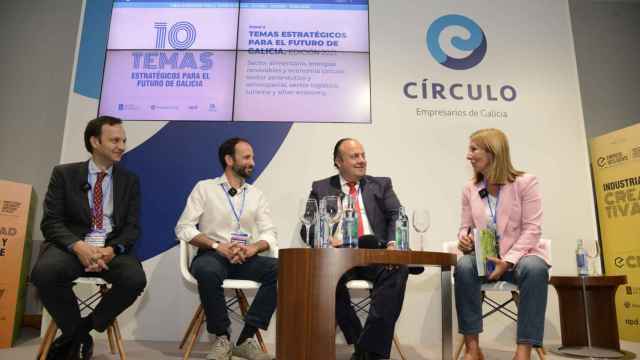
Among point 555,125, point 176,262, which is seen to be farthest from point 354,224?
point 555,125

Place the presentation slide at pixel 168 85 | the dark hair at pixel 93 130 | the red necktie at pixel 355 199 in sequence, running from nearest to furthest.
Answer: the dark hair at pixel 93 130 < the red necktie at pixel 355 199 < the presentation slide at pixel 168 85

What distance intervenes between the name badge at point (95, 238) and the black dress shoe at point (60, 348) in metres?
0.56

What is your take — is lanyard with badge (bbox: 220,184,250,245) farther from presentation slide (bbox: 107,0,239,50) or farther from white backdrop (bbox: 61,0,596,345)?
presentation slide (bbox: 107,0,239,50)

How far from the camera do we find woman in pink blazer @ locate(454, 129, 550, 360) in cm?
243

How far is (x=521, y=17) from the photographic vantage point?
4242mm

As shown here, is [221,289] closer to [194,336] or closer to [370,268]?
[194,336]

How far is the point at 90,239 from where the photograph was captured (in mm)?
2873

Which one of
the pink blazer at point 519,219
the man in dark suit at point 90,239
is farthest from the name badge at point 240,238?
the pink blazer at point 519,219

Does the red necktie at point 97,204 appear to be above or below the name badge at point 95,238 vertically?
above

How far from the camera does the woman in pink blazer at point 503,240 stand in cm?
243

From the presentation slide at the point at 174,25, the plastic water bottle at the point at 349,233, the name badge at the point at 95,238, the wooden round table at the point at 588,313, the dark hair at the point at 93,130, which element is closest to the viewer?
the plastic water bottle at the point at 349,233

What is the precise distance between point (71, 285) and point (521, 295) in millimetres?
2391

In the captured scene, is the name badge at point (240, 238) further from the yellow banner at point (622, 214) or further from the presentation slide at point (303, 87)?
the yellow banner at point (622, 214)

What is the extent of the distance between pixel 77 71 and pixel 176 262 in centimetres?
179
